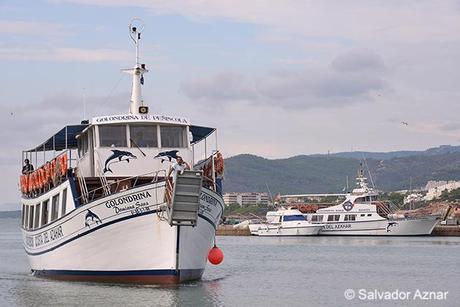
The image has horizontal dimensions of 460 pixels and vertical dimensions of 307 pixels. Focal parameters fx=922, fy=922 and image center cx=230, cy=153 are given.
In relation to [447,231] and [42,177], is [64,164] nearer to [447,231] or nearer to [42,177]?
[42,177]

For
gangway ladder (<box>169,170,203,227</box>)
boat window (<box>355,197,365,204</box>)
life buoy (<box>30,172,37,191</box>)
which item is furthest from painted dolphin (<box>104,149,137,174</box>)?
boat window (<box>355,197,365,204</box>)

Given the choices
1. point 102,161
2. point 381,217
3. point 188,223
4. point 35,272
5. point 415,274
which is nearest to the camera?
point 188,223

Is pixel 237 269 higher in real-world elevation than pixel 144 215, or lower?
lower

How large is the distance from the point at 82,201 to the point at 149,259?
12.8 ft

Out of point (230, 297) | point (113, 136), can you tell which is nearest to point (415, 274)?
point (230, 297)

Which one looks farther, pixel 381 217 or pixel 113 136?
pixel 381 217

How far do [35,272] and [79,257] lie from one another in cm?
737

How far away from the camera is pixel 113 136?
38.0 meters

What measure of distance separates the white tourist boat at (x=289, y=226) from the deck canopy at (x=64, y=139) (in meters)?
74.1

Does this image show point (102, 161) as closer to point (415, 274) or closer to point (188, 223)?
point (188, 223)

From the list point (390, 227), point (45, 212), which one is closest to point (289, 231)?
point (390, 227)

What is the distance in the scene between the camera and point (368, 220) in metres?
114

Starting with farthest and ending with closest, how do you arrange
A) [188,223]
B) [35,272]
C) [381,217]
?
[381,217]
[35,272]
[188,223]

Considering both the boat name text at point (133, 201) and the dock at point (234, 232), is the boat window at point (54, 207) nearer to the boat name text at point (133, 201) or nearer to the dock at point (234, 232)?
the boat name text at point (133, 201)
